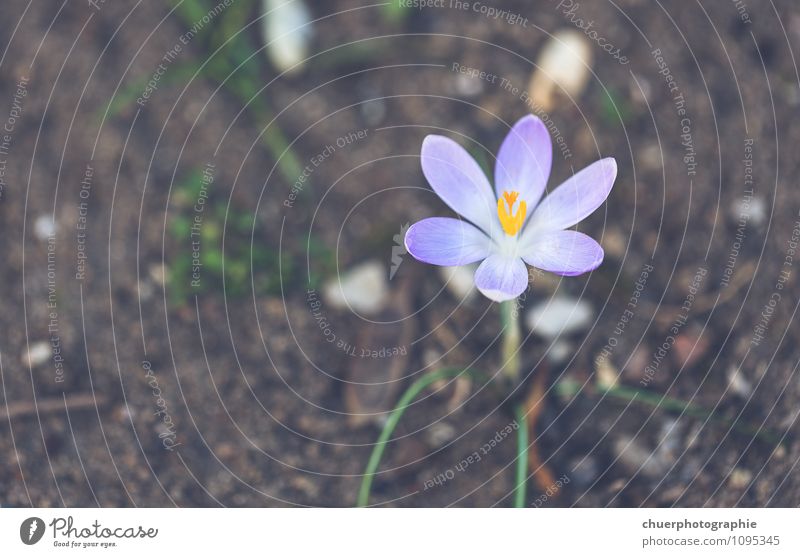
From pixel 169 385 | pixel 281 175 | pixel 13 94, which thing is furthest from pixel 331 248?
pixel 13 94

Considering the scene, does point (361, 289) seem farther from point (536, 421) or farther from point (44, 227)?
point (44, 227)

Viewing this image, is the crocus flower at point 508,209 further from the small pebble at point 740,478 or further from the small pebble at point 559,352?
the small pebble at point 740,478

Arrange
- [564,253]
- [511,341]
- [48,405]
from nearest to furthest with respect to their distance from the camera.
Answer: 1. [564,253]
2. [511,341]
3. [48,405]

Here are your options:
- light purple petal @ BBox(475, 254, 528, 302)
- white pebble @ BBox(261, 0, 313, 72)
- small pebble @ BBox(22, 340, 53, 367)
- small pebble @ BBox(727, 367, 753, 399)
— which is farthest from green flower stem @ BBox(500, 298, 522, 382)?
small pebble @ BBox(22, 340, 53, 367)

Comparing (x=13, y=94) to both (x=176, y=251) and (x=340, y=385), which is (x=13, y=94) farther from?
(x=340, y=385)

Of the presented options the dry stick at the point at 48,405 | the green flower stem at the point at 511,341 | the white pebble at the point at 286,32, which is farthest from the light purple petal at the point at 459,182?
the dry stick at the point at 48,405

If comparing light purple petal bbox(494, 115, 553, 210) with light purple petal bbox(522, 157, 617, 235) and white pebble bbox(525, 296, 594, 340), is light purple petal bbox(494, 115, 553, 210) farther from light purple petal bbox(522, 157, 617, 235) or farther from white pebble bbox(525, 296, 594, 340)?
white pebble bbox(525, 296, 594, 340)

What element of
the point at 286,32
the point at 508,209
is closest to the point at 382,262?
the point at 508,209
